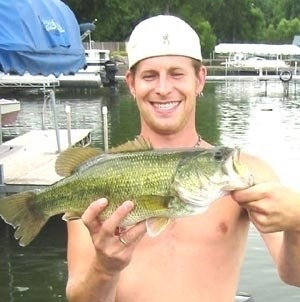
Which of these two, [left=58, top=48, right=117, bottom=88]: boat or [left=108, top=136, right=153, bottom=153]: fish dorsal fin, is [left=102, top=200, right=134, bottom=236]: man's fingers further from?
[left=58, top=48, right=117, bottom=88]: boat

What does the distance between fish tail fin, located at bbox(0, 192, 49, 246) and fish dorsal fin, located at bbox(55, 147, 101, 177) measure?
20 centimetres

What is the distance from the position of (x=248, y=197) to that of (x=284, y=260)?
2.02 ft

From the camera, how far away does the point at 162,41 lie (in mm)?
3119

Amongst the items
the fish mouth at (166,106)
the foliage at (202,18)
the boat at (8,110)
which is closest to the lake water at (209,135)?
the boat at (8,110)

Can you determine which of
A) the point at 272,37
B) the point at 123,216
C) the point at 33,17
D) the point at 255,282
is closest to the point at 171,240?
the point at 123,216

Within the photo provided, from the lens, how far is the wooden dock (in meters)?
9.83

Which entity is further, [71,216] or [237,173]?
[71,216]

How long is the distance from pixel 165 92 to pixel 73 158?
0.53 meters

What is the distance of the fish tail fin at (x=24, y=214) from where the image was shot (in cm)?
297

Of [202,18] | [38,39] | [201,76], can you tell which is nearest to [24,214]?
[201,76]

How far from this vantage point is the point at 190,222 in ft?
10.3

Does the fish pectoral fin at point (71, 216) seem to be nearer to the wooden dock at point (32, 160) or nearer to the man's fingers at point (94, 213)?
the man's fingers at point (94, 213)

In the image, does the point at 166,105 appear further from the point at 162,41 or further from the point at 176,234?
the point at 176,234

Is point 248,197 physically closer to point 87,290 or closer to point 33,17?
point 87,290
